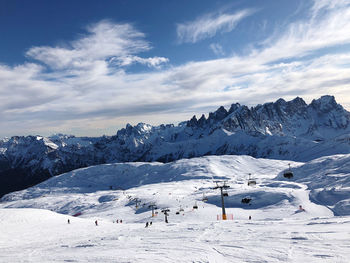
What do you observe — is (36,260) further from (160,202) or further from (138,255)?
(160,202)

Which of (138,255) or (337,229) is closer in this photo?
(138,255)

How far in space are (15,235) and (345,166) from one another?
141364 millimetres

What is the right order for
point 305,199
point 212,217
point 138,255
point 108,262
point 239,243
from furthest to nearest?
point 305,199
point 212,217
point 239,243
point 138,255
point 108,262

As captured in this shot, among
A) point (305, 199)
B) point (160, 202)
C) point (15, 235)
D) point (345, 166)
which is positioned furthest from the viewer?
point (345, 166)

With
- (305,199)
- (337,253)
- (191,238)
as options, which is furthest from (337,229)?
(305,199)

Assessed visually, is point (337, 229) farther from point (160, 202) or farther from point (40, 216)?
point (160, 202)

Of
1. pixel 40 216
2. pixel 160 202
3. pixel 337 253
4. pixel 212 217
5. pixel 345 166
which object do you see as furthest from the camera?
pixel 345 166

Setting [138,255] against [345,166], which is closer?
[138,255]

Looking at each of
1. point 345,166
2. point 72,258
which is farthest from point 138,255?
point 345,166

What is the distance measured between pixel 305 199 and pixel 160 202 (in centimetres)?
5144

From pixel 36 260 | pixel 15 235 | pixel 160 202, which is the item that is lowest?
pixel 160 202

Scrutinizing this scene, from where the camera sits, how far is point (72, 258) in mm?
17906

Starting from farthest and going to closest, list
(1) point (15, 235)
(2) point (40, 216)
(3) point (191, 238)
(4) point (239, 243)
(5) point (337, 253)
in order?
(2) point (40, 216)
(1) point (15, 235)
(3) point (191, 238)
(4) point (239, 243)
(5) point (337, 253)

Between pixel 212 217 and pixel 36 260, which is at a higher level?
pixel 36 260
